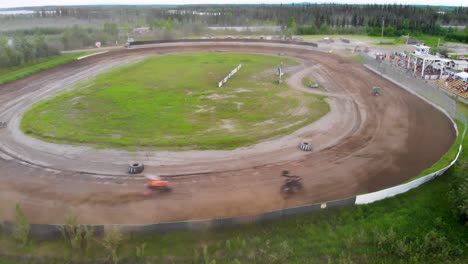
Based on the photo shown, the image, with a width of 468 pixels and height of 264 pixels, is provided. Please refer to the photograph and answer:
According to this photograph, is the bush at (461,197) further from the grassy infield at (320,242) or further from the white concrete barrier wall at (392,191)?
the white concrete barrier wall at (392,191)

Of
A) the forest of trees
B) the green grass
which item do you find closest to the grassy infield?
the green grass

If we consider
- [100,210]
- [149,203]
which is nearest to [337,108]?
[149,203]

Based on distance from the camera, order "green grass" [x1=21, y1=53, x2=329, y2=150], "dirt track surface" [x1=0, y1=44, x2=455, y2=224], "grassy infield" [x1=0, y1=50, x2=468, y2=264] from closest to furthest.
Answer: "grassy infield" [x1=0, y1=50, x2=468, y2=264]
"dirt track surface" [x1=0, y1=44, x2=455, y2=224]
"green grass" [x1=21, y1=53, x2=329, y2=150]

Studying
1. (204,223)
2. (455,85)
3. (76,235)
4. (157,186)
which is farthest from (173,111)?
(455,85)

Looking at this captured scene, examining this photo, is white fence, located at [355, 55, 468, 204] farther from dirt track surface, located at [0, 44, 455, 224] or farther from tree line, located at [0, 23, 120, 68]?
tree line, located at [0, 23, 120, 68]

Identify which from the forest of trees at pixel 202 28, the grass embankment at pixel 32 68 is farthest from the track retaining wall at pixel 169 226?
the forest of trees at pixel 202 28

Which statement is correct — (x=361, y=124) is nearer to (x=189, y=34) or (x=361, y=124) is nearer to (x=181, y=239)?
(x=181, y=239)
